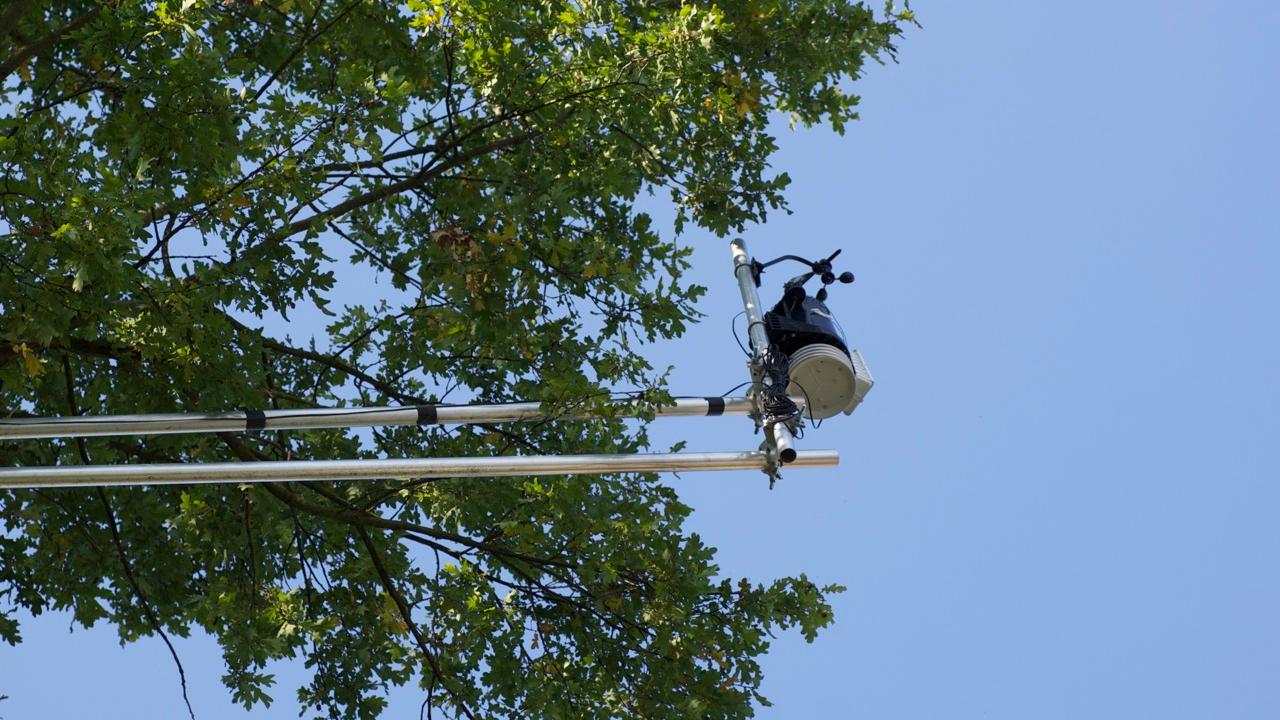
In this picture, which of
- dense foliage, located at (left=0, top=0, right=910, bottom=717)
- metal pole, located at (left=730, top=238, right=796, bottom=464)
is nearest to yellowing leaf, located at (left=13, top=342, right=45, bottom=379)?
dense foliage, located at (left=0, top=0, right=910, bottom=717)

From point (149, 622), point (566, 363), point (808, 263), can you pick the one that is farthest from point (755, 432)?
point (149, 622)

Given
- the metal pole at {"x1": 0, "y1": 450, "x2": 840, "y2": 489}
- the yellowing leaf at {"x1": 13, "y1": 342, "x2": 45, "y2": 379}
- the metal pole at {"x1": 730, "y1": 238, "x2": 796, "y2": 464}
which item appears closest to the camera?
the metal pole at {"x1": 0, "y1": 450, "x2": 840, "y2": 489}

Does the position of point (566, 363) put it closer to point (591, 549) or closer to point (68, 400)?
point (591, 549)

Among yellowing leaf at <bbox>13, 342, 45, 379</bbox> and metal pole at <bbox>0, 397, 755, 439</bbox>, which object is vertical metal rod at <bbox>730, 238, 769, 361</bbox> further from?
yellowing leaf at <bbox>13, 342, 45, 379</bbox>

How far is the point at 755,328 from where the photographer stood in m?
7.64

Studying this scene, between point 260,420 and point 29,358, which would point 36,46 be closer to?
point 29,358

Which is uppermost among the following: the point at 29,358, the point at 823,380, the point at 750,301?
the point at 29,358

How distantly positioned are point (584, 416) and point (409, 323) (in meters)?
2.99

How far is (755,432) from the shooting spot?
23.9 ft

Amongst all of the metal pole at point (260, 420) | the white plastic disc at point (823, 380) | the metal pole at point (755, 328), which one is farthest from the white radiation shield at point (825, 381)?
the metal pole at point (260, 420)

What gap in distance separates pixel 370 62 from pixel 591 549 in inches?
148

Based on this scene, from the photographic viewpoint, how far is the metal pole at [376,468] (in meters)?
6.05

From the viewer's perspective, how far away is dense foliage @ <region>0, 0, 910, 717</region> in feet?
30.0

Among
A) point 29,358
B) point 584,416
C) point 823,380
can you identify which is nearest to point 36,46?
point 29,358
